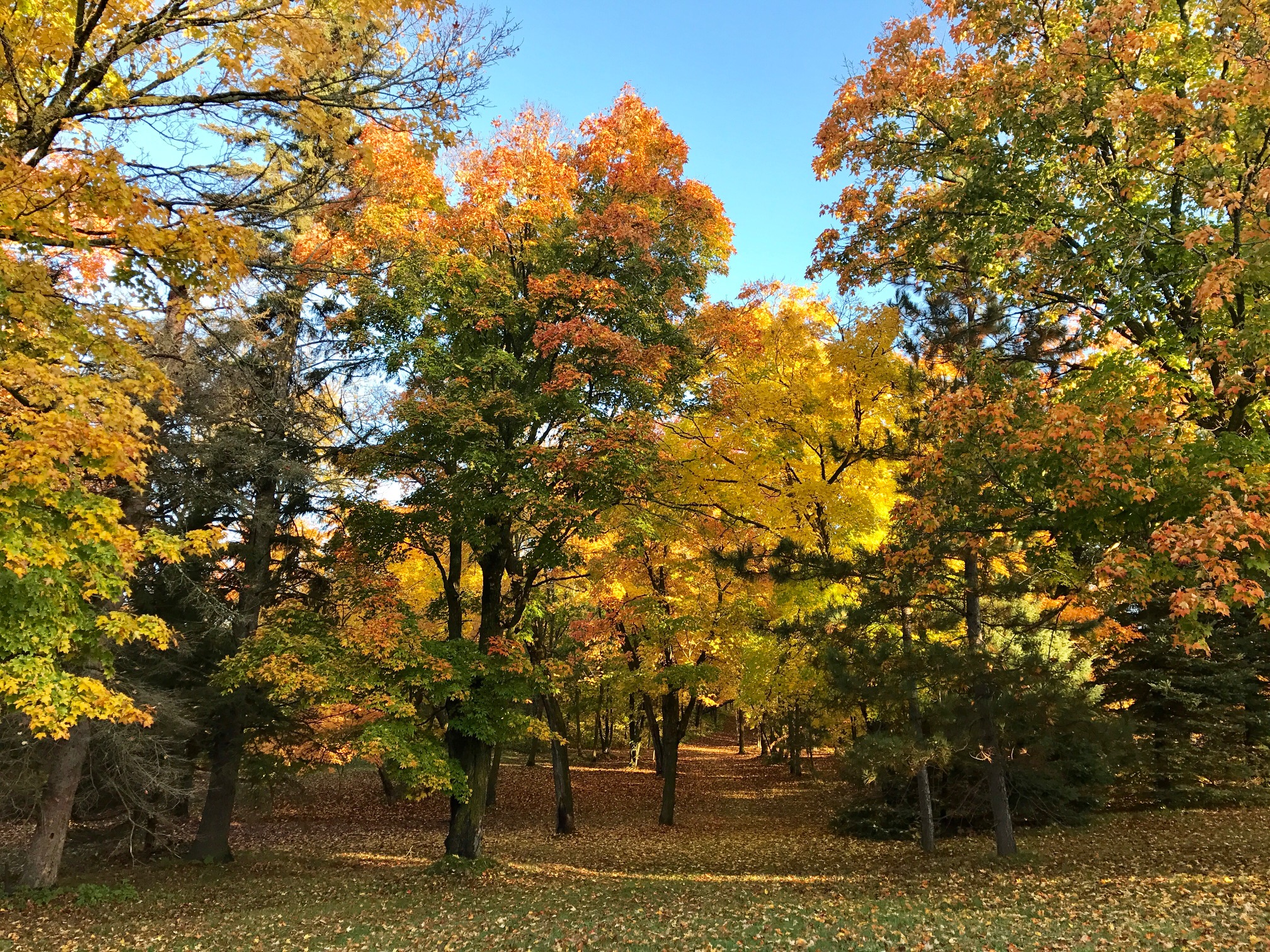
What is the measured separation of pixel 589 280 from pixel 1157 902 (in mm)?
12364

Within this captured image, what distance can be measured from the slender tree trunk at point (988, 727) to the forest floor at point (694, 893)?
0.46 meters

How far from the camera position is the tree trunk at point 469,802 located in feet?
44.5

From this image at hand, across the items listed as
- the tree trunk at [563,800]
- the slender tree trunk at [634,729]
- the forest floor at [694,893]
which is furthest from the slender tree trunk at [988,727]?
the slender tree trunk at [634,729]

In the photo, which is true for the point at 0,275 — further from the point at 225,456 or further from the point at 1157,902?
the point at 1157,902

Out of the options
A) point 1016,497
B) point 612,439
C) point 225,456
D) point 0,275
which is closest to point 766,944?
point 1016,497

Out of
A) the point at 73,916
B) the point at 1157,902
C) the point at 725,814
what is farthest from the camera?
the point at 725,814

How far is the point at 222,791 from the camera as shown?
15.5 meters

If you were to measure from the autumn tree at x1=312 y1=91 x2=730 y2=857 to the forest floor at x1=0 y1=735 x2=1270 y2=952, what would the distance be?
2.98 meters

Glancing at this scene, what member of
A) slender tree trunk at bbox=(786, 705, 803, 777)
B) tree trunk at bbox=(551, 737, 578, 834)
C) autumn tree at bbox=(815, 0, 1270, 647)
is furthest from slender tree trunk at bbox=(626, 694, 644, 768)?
autumn tree at bbox=(815, 0, 1270, 647)

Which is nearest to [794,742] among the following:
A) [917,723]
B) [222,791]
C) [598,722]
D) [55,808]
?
[598,722]

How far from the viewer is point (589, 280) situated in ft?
43.4

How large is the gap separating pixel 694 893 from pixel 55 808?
1140 centimetres

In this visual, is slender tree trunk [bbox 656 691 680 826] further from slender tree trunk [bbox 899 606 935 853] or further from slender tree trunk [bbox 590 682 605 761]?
slender tree trunk [bbox 899 606 935 853]

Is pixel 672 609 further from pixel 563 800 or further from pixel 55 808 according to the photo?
pixel 55 808
